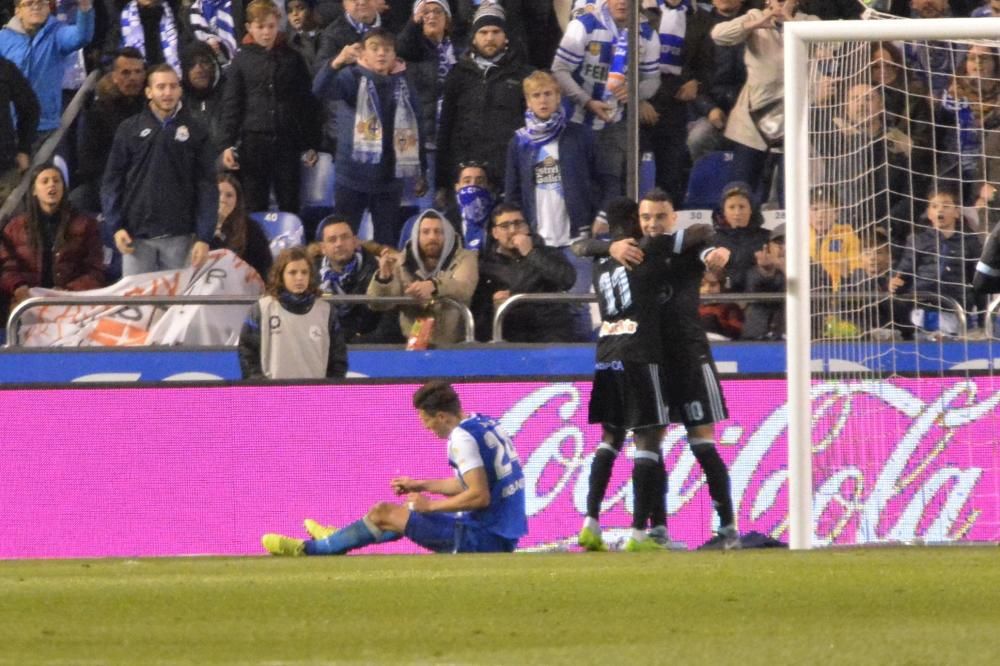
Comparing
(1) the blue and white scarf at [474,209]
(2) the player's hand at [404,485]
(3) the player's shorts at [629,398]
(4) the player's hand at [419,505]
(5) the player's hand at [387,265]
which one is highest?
(1) the blue and white scarf at [474,209]

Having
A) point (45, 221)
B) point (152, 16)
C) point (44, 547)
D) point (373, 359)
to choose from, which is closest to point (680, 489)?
point (373, 359)

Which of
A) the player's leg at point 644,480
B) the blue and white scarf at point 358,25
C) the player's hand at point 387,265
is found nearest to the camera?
the player's leg at point 644,480

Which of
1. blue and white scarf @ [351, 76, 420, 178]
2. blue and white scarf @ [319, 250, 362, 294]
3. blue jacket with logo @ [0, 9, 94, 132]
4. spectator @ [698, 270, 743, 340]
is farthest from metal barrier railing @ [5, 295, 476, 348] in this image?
blue jacket with logo @ [0, 9, 94, 132]

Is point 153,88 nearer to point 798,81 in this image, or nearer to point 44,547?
point 44,547

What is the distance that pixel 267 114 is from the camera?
12258mm

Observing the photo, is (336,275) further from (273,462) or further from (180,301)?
(273,462)

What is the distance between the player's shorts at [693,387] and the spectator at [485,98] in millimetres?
3234

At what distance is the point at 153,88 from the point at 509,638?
7287mm

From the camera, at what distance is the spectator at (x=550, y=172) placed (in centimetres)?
1161

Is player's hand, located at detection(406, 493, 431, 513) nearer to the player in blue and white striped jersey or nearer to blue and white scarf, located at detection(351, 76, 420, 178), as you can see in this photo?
blue and white scarf, located at detection(351, 76, 420, 178)

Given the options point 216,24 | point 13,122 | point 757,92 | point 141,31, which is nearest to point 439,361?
point 757,92

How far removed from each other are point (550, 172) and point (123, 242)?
2756mm

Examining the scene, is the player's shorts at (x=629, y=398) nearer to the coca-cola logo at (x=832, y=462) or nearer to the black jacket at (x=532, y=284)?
the coca-cola logo at (x=832, y=462)

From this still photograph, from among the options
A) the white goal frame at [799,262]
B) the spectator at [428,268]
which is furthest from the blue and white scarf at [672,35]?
the white goal frame at [799,262]
